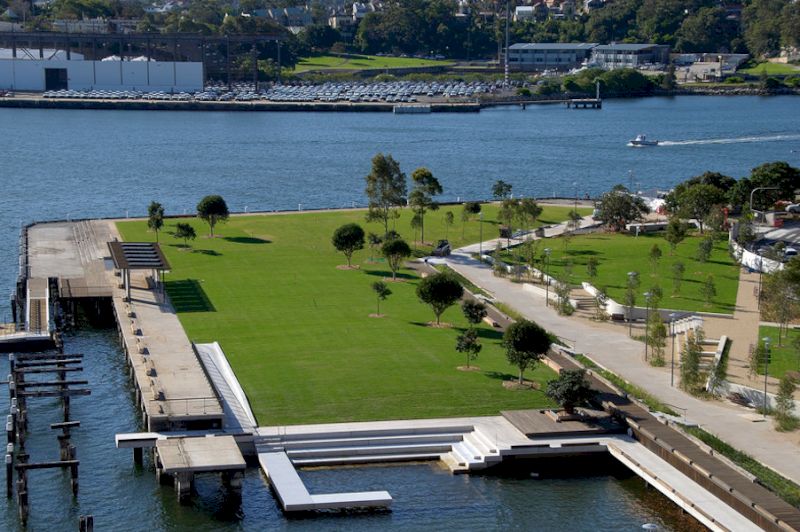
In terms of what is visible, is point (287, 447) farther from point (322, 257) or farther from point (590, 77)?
point (590, 77)

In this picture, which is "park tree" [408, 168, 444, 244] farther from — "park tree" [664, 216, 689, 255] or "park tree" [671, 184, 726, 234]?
"park tree" [664, 216, 689, 255]

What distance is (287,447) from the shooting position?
36281 mm

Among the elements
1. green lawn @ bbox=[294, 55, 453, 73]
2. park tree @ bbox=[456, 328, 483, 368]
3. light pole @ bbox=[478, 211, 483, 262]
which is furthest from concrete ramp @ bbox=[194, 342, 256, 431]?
green lawn @ bbox=[294, 55, 453, 73]

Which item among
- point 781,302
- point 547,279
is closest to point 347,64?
point 547,279

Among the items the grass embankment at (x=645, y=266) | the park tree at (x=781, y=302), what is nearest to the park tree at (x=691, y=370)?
the park tree at (x=781, y=302)

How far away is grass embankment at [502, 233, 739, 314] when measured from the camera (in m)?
52.2

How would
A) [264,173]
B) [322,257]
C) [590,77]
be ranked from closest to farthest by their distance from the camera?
[322,257], [264,173], [590,77]

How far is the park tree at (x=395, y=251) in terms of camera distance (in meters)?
54.3

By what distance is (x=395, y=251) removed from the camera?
2142 inches

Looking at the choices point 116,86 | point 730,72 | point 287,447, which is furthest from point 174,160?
point 730,72

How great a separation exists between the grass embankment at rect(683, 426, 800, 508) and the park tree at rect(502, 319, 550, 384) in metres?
5.17

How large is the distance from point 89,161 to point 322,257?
54.2m

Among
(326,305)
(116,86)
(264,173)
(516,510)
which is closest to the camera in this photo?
(516,510)

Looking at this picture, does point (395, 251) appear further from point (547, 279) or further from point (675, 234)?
point (675, 234)
